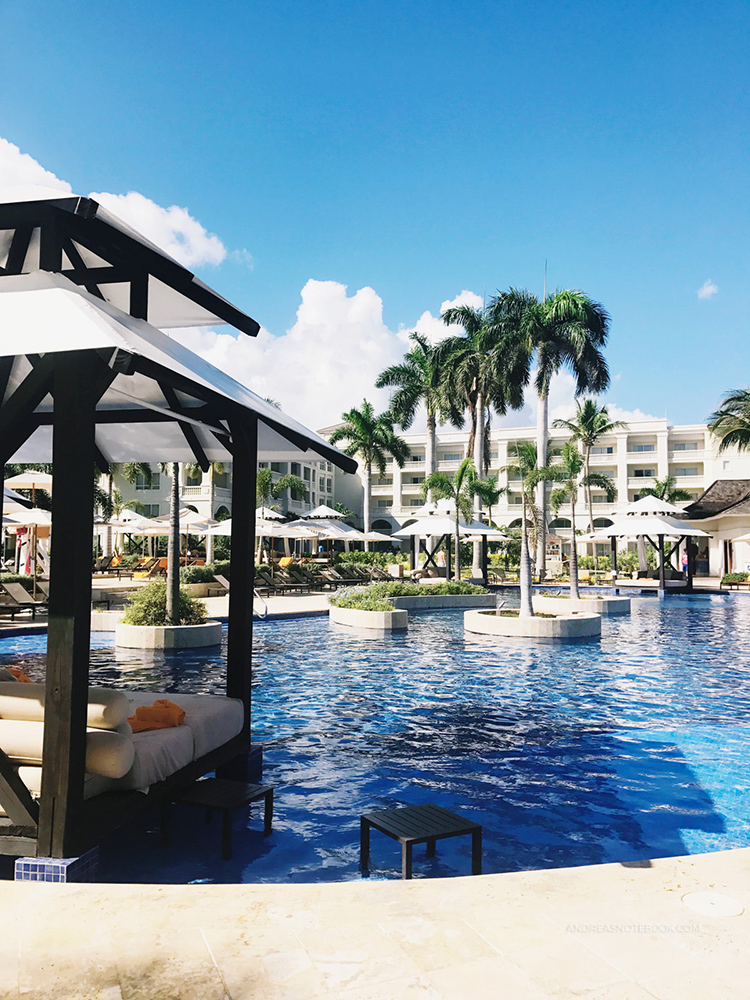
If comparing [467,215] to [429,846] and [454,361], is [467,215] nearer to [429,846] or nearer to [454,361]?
[429,846]

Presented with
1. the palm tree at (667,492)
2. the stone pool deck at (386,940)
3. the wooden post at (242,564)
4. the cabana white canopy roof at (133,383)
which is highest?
the palm tree at (667,492)

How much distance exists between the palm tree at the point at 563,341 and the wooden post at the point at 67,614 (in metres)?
31.7

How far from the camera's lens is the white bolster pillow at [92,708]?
447 cm

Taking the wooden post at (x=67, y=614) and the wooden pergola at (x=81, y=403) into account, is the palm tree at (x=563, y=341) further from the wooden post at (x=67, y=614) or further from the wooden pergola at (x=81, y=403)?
the wooden post at (x=67, y=614)

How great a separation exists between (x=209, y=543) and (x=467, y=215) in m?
18.2

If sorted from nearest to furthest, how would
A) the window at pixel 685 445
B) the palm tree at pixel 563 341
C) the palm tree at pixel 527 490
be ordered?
the palm tree at pixel 527 490 < the palm tree at pixel 563 341 < the window at pixel 685 445

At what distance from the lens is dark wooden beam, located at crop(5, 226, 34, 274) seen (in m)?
5.32

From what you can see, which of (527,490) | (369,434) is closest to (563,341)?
(369,434)

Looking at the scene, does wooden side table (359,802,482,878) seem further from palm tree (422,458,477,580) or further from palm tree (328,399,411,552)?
palm tree (328,399,411,552)

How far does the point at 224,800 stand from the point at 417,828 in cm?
133

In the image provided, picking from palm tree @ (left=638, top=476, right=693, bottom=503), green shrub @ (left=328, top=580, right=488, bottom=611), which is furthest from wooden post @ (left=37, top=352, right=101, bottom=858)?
palm tree @ (left=638, top=476, right=693, bottom=503)

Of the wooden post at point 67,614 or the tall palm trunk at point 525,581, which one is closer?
the wooden post at point 67,614

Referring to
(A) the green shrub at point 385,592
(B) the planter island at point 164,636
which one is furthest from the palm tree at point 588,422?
(B) the planter island at point 164,636

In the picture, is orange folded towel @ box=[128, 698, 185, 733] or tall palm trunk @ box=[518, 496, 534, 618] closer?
orange folded towel @ box=[128, 698, 185, 733]
